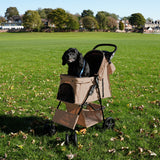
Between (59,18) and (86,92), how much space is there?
106695mm

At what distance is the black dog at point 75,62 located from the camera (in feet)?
12.3

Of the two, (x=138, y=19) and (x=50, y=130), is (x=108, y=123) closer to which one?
(x=50, y=130)

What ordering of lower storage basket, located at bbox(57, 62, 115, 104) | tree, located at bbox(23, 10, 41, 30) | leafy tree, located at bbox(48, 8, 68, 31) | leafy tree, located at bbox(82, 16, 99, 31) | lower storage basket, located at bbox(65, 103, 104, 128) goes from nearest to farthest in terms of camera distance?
lower storage basket, located at bbox(57, 62, 115, 104) < lower storage basket, located at bbox(65, 103, 104, 128) < tree, located at bbox(23, 10, 41, 30) < leafy tree, located at bbox(48, 8, 68, 31) < leafy tree, located at bbox(82, 16, 99, 31)

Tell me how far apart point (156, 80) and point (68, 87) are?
5.99 m

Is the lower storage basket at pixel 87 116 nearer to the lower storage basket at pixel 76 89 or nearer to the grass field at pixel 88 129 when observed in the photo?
the grass field at pixel 88 129

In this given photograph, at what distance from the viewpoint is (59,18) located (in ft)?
348

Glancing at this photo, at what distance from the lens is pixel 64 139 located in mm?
4234

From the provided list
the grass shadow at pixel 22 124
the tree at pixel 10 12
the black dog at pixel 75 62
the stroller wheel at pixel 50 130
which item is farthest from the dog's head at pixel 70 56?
the tree at pixel 10 12

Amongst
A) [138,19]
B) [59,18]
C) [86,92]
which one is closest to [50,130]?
[86,92]

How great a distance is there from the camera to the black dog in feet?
12.3

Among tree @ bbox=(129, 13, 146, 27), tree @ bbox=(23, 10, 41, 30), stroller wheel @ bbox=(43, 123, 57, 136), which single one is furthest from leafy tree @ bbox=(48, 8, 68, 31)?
stroller wheel @ bbox=(43, 123, 57, 136)

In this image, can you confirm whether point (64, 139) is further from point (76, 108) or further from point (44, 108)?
point (44, 108)

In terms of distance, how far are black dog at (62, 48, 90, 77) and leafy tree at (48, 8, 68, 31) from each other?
10358 centimetres

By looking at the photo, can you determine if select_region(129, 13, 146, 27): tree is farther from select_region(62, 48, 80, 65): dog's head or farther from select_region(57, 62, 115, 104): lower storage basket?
select_region(62, 48, 80, 65): dog's head
